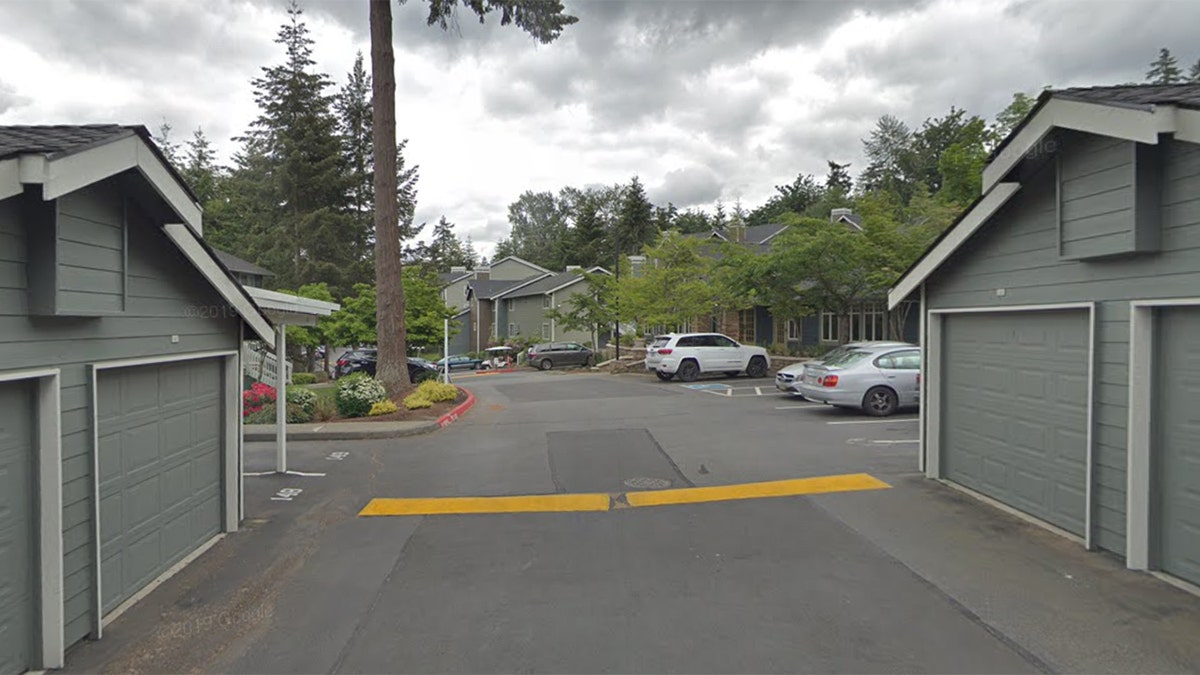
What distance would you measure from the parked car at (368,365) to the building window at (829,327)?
16.9 m

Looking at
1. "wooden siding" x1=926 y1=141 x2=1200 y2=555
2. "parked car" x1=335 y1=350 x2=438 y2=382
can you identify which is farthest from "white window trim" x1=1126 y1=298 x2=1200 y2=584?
"parked car" x1=335 y1=350 x2=438 y2=382

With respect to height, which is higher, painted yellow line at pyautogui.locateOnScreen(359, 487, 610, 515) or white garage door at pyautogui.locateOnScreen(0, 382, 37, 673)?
white garage door at pyautogui.locateOnScreen(0, 382, 37, 673)

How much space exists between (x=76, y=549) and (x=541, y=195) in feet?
308

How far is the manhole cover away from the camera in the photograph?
804cm

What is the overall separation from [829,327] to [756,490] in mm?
21707

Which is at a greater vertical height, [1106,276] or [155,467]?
[1106,276]

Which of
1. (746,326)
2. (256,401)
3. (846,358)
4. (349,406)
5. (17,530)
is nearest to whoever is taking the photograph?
(17,530)

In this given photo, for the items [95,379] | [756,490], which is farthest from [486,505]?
[95,379]

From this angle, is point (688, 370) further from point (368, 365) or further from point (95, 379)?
point (95, 379)

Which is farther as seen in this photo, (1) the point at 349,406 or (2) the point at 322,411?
(1) the point at 349,406

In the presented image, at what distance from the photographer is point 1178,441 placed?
4.76 m

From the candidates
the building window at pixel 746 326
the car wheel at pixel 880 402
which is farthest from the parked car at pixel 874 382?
the building window at pixel 746 326

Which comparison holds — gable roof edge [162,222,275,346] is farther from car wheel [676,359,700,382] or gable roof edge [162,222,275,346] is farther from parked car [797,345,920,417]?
car wheel [676,359,700,382]

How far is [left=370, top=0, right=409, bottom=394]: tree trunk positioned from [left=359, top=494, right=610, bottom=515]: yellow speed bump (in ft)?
28.3
